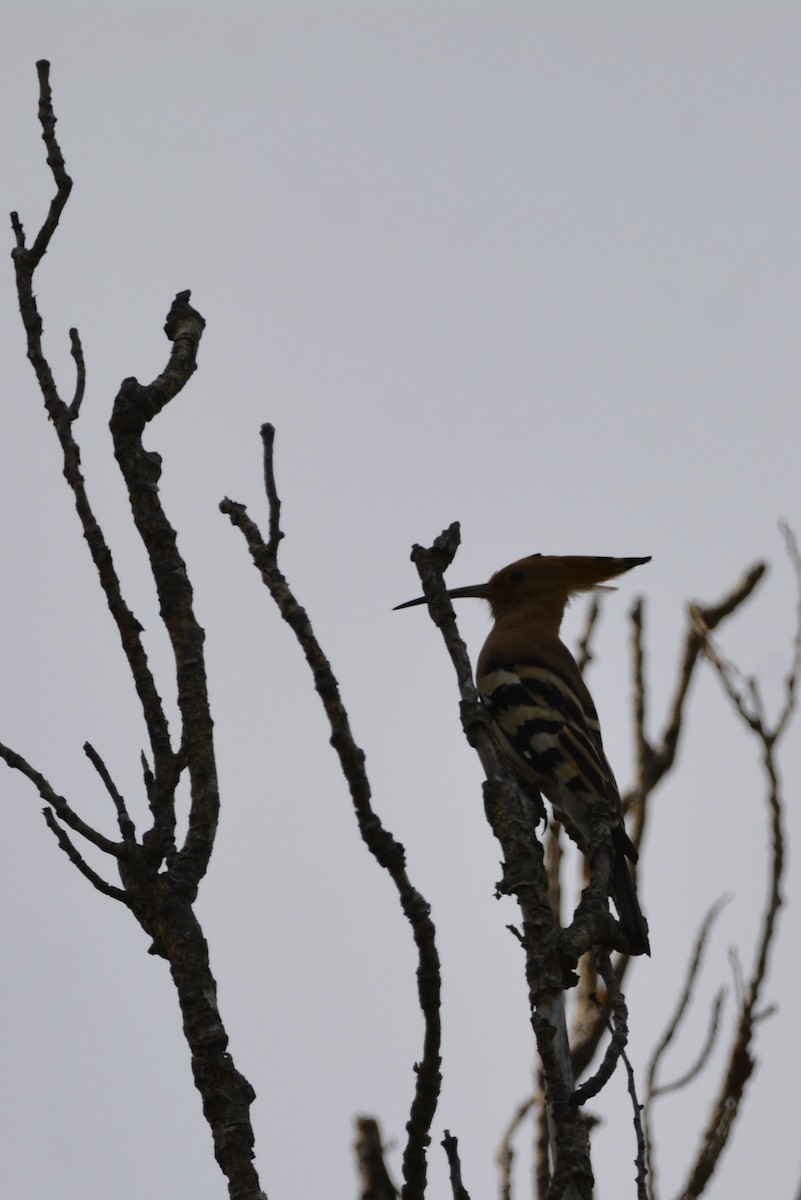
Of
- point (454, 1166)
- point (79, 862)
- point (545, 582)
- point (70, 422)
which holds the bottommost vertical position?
point (454, 1166)

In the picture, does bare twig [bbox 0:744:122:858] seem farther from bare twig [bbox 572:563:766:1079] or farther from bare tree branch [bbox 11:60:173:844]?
bare twig [bbox 572:563:766:1079]

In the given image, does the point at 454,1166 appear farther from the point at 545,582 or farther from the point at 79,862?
the point at 545,582

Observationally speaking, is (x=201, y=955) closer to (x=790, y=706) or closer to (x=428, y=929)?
(x=428, y=929)

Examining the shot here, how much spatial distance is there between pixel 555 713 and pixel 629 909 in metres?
0.82

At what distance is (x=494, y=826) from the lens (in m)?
2.20

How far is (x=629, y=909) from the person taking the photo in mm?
2949

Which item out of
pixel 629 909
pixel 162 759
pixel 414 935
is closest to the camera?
pixel 414 935

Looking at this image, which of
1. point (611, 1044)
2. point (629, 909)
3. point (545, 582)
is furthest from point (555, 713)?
point (611, 1044)

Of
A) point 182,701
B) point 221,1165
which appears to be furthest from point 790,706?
point 221,1165

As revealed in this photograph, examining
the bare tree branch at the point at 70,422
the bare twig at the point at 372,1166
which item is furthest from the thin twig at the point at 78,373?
the bare twig at the point at 372,1166

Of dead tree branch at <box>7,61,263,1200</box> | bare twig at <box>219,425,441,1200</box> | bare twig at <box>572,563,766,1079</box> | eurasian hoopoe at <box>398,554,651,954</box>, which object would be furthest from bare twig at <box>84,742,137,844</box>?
bare twig at <box>572,563,766,1079</box>

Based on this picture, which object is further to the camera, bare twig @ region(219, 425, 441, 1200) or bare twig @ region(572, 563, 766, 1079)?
bare twig @ region(572, 563, 766, 1079)

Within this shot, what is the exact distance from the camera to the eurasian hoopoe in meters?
3.39

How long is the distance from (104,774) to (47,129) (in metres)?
1.10
